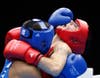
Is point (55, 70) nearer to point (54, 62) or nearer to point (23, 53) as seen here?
point (54, 62)

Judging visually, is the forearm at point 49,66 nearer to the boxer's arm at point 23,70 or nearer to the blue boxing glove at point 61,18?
the boxer's arm at point 23,70

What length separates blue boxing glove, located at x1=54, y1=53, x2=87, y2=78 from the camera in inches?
77.9

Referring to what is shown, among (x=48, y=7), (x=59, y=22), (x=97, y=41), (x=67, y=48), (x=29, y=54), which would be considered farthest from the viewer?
(x=97, y=41)

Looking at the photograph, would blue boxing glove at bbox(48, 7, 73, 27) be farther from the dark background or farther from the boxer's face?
the dark background

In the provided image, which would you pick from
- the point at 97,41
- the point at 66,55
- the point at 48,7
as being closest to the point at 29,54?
the point at 66,55

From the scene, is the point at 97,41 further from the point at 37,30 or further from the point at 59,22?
the point at 37,30

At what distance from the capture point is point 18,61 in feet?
6.39

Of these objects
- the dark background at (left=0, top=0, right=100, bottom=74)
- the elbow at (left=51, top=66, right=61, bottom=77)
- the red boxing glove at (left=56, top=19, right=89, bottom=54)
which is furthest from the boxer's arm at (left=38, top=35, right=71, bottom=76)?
the dark background at (left=0, top=0, right=100, bottom=74)

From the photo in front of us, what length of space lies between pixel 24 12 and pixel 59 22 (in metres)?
1.80

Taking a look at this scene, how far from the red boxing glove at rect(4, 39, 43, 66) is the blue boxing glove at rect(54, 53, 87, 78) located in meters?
0.15

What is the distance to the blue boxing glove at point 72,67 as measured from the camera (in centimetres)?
198

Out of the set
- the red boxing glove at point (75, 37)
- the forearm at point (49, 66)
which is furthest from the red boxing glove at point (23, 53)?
the red boxing glove at point (75, 37)

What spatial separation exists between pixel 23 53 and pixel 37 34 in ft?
0.38

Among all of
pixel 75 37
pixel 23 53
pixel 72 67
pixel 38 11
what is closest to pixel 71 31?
pixel 75 37
